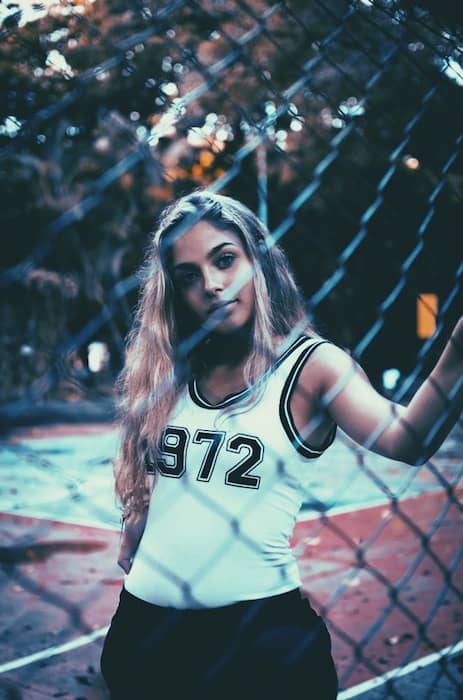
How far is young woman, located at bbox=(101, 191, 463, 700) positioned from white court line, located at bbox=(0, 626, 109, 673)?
1.88 meters

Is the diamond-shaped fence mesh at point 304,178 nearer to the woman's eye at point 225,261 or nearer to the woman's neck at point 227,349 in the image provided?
the woman's eye at point 225,261

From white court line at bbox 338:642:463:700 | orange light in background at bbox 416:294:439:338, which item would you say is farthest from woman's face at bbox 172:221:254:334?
white court line at bbox 338:642:463:700

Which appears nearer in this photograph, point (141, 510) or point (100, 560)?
point (141, 510)

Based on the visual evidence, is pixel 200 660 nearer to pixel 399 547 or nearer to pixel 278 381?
pixel 278 381

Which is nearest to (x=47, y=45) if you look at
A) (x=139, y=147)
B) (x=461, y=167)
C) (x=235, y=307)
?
(x=139, y=147)

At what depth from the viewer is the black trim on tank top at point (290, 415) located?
155 centimetres

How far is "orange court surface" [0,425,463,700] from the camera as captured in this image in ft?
8.44

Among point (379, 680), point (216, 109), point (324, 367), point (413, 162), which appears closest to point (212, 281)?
point (324, 367)

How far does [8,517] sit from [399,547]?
3.76 meters

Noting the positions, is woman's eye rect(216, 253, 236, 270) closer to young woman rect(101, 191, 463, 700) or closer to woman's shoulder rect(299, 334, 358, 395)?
young woman rect(101, 191, 463, 700)

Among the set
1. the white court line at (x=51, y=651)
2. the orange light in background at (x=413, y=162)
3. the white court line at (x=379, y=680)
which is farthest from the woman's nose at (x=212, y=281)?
the white court line at (x=51, y=651)

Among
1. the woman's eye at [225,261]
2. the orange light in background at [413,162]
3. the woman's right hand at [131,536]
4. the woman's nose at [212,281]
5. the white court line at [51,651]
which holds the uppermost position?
the orange light in background at [413,162]

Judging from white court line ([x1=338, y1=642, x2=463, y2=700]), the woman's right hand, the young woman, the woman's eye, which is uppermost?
the woman's eye

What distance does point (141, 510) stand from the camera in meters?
1.89
